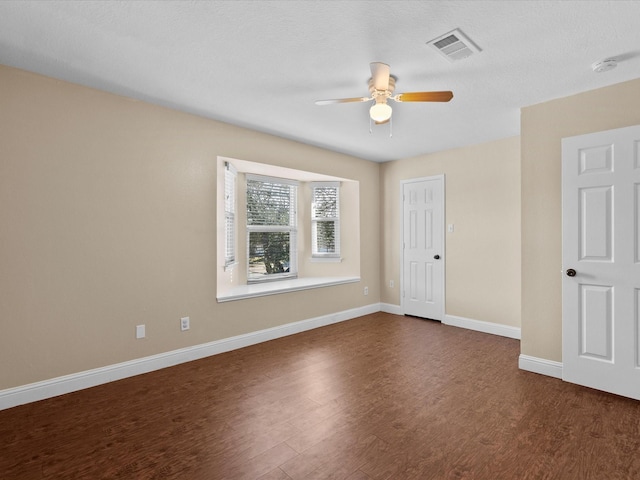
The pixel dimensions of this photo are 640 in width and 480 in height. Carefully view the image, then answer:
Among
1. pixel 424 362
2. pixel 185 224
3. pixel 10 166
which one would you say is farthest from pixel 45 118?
pixel 424 362

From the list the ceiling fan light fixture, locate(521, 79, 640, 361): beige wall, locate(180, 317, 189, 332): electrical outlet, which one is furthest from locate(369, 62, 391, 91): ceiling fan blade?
locate(180, 317, 189, 332): electrical outlet

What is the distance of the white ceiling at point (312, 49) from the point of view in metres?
1.78

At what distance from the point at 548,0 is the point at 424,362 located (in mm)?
2917

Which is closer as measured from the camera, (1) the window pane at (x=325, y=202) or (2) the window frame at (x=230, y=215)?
(2) the window frame at (x=230, y=215)

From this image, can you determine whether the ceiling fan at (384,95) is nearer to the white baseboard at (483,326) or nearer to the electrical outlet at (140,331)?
the electrical outlet at (140,331)

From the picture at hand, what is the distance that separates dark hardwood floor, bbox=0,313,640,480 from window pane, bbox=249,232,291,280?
5.44 feet

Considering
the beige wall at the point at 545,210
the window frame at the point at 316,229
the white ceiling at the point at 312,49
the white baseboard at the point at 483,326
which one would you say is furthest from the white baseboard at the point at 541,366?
the window frame at the point at 316,229

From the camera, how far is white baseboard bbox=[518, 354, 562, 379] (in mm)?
2870

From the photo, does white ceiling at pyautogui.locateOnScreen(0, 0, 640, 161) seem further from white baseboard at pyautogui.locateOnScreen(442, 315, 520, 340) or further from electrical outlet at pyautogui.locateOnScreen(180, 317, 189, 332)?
white baseboard at pyautogui.locateOnScreen(442, 315, 520, 340)

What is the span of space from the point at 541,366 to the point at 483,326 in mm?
1317

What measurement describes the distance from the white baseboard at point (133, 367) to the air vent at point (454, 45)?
3271mm

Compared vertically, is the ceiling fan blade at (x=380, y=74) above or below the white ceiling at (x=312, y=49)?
below

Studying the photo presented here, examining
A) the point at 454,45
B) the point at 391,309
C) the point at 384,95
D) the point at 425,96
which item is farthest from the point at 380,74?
the point at 391,309

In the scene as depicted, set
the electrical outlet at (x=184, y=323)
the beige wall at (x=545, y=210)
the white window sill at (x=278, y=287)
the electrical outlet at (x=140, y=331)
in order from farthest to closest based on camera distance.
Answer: the white window sill at (x=278, y=287) → the electrical outlet at (x=184, y=323) → the electrical outlet at (x=140, y=331) → the beige wall at (x=545, y=210)
